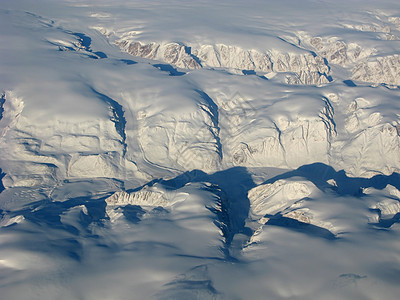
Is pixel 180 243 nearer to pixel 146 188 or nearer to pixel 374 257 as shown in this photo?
pixel 146 188

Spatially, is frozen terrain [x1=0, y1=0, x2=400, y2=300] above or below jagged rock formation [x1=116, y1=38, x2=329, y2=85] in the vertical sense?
below

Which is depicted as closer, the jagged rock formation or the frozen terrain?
the frozen terrain

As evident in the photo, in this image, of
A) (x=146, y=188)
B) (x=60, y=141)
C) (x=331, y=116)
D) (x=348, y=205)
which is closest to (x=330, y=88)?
(x=331, y=116)

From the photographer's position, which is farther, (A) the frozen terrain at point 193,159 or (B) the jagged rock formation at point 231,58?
(B) the jagged rock formation at point 231,58

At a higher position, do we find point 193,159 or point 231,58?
point 231,58

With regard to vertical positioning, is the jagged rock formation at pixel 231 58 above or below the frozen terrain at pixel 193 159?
above

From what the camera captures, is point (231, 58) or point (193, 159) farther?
point (231, 58)

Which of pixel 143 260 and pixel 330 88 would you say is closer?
pixel 143 260

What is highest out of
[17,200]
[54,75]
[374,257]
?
[54,75]
